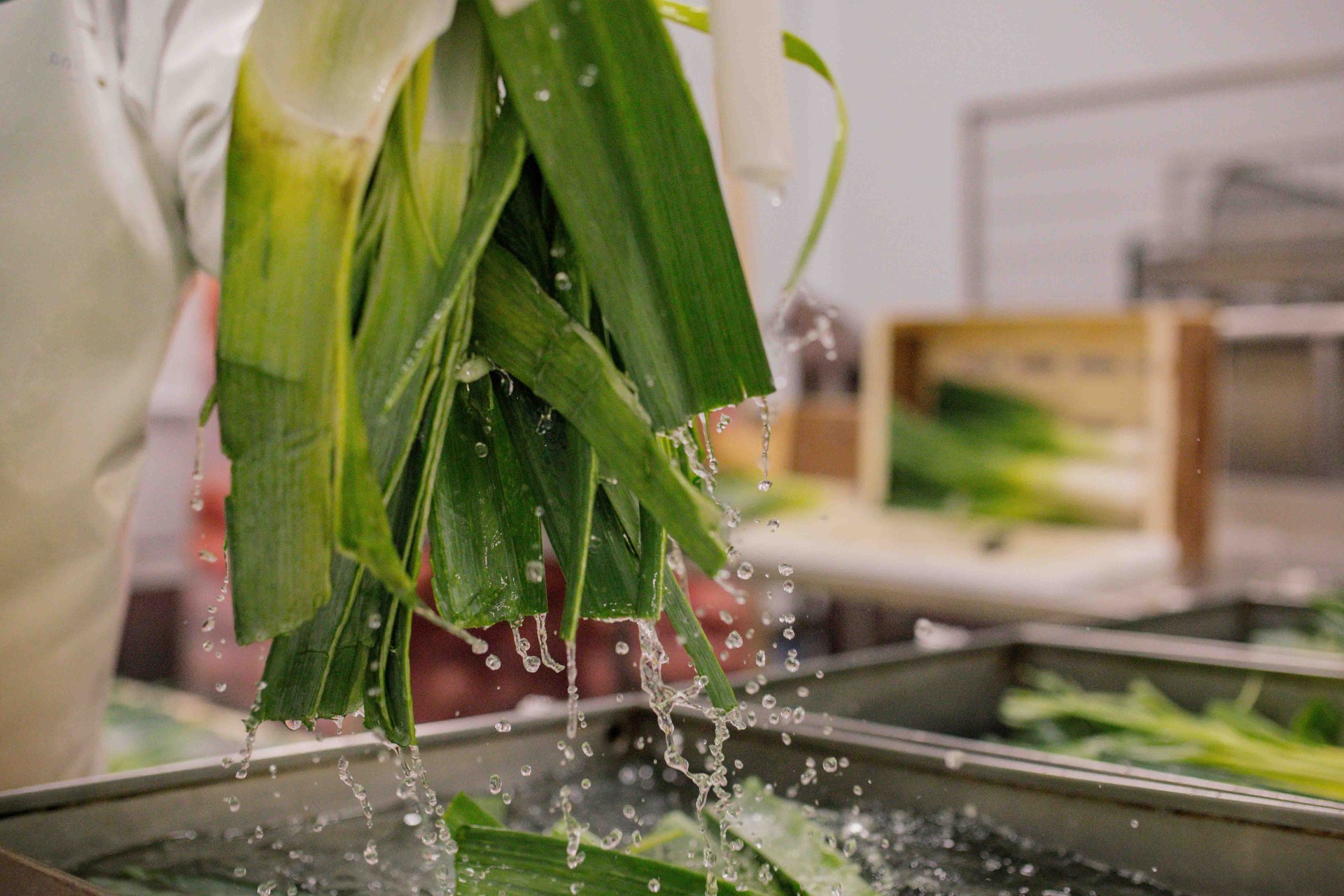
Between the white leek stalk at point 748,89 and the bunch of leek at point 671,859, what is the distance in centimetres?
39

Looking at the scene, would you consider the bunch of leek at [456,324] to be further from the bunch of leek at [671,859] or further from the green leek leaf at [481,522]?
the bunch of leek at [671,859]

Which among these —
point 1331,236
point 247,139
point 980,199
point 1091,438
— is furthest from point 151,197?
point 980,199

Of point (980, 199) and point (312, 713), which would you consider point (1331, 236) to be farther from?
point (312, 713)

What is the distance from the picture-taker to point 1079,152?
5453mm

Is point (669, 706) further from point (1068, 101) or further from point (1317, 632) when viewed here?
point (1068, 101)

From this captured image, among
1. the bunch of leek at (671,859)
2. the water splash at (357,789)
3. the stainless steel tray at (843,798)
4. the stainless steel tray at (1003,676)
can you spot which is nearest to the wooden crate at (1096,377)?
the stainless steel tray at (1003,676)

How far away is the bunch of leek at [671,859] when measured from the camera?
27.0 inches

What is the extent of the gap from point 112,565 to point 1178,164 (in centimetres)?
512

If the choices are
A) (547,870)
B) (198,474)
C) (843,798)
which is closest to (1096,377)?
(843,798)

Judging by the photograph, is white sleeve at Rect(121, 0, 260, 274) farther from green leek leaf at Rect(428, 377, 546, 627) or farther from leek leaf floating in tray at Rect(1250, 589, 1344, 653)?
leek leaf floating in tray at Rect(1250, 589, 1344, 653)

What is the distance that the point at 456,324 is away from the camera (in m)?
0.58

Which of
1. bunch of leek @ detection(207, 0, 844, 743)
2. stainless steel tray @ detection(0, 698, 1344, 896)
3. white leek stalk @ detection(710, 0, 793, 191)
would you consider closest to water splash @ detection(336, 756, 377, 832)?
stainless steel tray @ detection(0, 698, 1344, 896)

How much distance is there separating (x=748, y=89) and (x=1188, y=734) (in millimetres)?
953

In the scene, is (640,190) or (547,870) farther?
(547,870)
